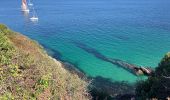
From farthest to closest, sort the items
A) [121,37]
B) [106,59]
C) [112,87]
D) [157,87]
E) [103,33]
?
[103,33]
[121,37]
[106,59]
[112,87]
[157,87]

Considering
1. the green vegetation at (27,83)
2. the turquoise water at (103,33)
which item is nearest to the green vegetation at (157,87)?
the green vegetation at (27,83)

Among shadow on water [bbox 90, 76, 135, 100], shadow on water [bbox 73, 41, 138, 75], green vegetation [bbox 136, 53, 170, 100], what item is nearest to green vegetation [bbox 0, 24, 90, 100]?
green vegetation [bbox 136, 53, 170, 100]

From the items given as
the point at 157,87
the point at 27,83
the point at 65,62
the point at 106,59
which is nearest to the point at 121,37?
the point at 106,59

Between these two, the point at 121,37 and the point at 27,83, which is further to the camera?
the point at 121,37

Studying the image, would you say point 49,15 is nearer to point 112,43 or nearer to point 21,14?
point 21,14

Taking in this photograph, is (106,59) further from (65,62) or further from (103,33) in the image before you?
(103,33)

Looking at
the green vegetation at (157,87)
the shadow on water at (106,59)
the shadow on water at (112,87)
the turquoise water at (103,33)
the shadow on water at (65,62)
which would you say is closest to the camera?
the green vegetation at (157,87)

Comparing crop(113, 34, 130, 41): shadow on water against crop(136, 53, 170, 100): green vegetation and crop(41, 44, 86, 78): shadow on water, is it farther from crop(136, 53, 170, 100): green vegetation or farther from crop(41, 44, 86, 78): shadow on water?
crop(136, 53, 170, 100): green vegetation

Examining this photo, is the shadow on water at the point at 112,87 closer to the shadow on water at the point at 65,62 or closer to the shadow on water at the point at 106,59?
the shadow on water at the point at 65,62
